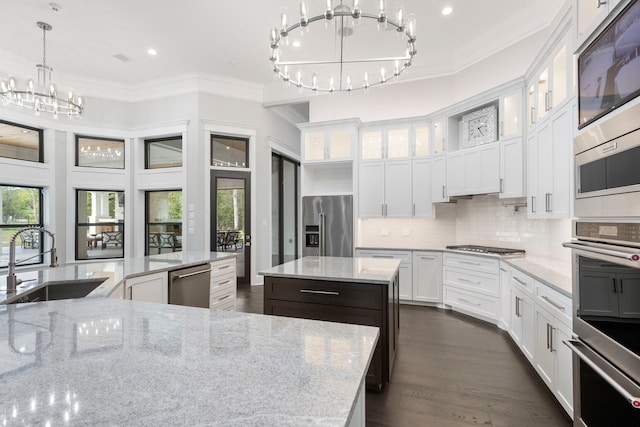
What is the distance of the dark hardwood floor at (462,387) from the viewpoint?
2.00 meters

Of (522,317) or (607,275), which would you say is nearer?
(607,275)

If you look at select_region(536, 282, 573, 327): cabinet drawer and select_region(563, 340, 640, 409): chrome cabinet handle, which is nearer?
select_region(563, 340, 640, 409): chrome cabinet handle

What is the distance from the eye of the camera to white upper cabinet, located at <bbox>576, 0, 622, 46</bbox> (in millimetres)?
1442

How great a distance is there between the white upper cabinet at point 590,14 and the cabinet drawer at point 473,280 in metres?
2.75

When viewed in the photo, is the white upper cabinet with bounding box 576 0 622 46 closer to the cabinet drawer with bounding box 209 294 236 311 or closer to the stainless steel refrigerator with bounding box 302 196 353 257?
the stainless steel refrigerator with bounding box 302 196 353 257

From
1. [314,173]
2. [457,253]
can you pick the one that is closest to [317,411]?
[457,253]

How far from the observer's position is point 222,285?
3.61m

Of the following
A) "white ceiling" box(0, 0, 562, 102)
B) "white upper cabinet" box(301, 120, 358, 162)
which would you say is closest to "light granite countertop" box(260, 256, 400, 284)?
"white upper cabinet" box(301, 120, 358, 162)

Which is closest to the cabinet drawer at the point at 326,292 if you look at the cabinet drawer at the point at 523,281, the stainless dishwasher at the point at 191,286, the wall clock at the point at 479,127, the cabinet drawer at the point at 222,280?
the stainless dishwasher at the point at 191,286

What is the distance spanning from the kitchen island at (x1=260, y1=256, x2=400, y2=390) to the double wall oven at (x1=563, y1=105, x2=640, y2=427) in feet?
3.53

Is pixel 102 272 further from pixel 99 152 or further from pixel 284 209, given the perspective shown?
pixel 284 209

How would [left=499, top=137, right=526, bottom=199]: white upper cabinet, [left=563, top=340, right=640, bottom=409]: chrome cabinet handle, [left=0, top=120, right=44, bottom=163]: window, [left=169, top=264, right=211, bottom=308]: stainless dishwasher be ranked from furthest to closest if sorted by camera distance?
[left=0, top=120, right=44, bottom=163]: window < [left=499, top=137, right=526, bottom=199]: white upper cabinet < [left=169, top=264, right=211, bottom=308]: stainless dishwasher < [left=563, top=340, right=640, bottom=409]: chrome cabinet handle

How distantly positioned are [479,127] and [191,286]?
4.15 meters

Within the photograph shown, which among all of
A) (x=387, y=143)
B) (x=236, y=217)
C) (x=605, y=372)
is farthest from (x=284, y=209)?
(x=605, y=372)
